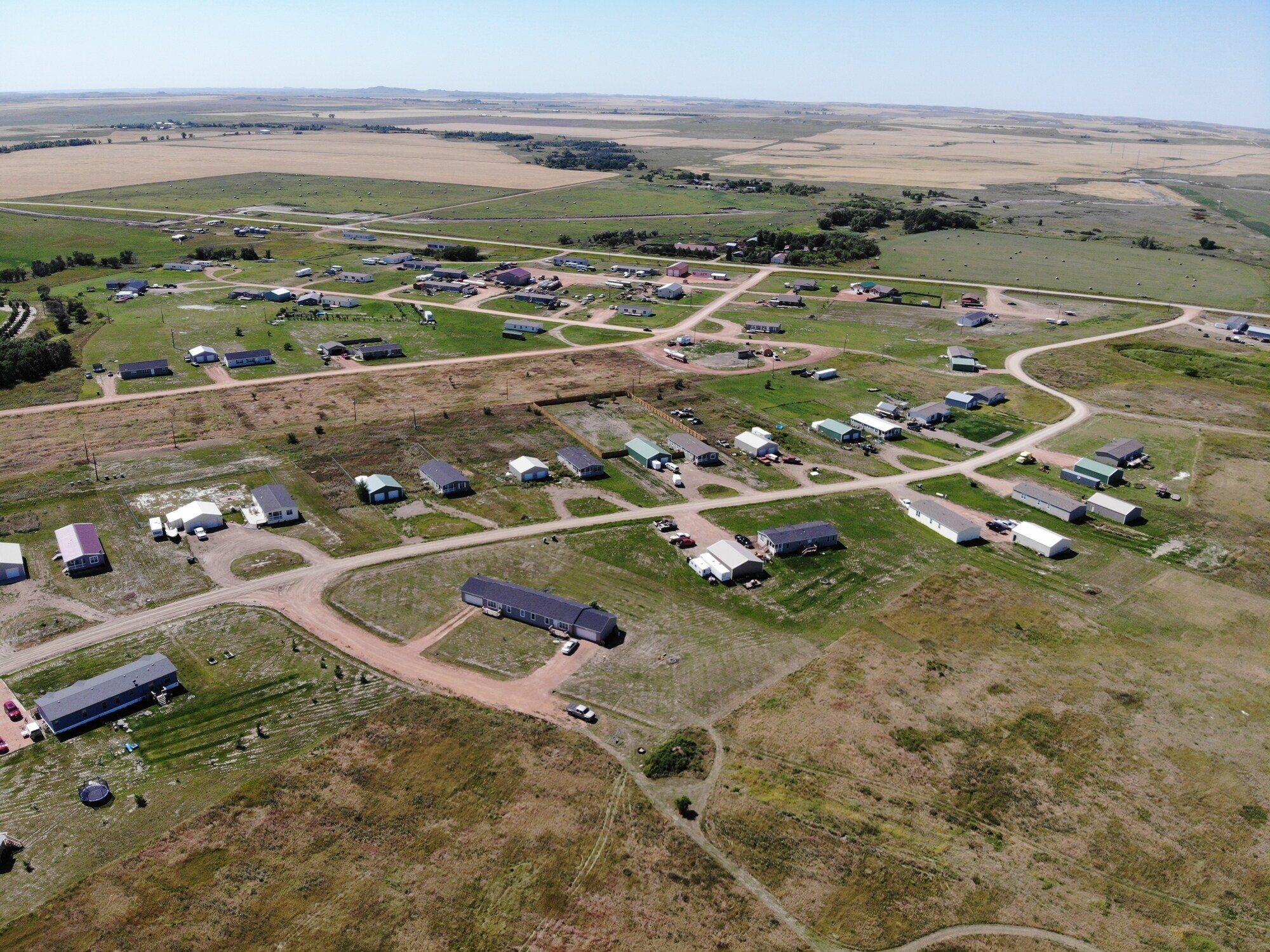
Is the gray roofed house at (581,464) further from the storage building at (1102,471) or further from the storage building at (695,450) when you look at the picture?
the storage building at (1102,471)

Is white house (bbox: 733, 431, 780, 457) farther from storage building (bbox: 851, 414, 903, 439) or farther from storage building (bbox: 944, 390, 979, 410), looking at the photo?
storage building (bbox: 944, 390, 979, 410)

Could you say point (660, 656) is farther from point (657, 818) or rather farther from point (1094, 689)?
point (1094, 689)

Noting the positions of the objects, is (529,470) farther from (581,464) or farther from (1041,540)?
(1041,540)

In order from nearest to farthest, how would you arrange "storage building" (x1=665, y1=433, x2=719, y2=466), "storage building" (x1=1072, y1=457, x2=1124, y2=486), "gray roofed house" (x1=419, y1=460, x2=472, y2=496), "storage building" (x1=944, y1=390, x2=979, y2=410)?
"gray roofed house" (x1=419, y1=460, x2=472, y2=496), "storage building" (x1=1072, y1=457, x2=1124, y2=486), "storage building" (x1=665, y1=433, x2=719, y2=466), "storage building" (x1=944, y1=390, x2=979, y2=410)

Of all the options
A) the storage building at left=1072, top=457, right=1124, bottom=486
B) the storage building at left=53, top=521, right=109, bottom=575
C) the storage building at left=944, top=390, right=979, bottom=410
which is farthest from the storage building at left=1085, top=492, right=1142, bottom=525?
the storage building at left=53, top=521, right=109, bottom=575

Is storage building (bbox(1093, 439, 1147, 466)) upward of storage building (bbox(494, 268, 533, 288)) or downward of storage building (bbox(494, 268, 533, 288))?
downward

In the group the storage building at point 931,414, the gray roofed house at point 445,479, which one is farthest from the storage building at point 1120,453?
the gray roofed house at point 445,479

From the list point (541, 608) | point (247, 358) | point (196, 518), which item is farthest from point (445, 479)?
point (247, 358)
